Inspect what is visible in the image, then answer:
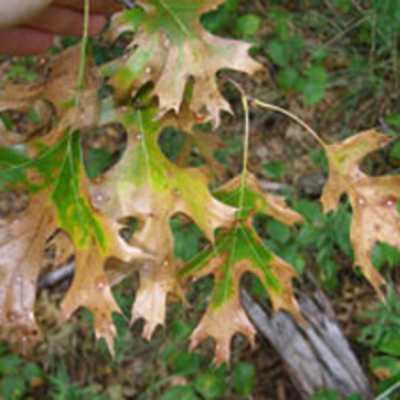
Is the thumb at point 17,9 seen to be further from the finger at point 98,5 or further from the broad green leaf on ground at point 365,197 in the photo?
the broad green leaf on ground at point 365,197

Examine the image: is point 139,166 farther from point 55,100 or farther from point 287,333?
point 287,333

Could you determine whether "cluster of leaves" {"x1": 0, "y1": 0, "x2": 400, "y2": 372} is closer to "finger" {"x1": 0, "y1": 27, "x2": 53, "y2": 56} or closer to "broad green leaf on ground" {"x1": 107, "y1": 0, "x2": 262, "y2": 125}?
"broad green leaf on ground" {"x1": 107, "y1": 0, "x2": 262, "y2": 125}

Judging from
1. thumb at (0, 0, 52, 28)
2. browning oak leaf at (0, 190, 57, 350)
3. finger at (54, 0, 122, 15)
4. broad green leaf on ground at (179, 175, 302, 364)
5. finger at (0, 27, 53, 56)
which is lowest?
broad green leaf on ground at (179, 175, 302, 364)

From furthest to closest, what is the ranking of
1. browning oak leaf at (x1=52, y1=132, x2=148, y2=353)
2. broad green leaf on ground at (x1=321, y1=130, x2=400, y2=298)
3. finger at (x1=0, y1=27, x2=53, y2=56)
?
1. finger at (x1=0, y1=27, x2=53, y2=56)
2. broad green leaf on ground at (x1=321, y1=130, x2=400, y2=298)
3. browning oak leaf at (x1=52, y1=132, x2=148, y2=353)

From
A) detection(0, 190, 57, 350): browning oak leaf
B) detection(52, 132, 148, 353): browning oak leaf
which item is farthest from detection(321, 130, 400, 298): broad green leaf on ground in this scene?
detection(0, 190, 57, 350): browning oak leaf

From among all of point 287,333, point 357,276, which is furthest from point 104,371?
point 357,276

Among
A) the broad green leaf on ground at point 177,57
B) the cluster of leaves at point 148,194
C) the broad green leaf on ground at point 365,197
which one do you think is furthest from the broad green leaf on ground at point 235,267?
the broad green leaf on ground at point 177,57

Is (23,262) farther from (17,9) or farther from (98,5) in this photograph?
(98,5)
